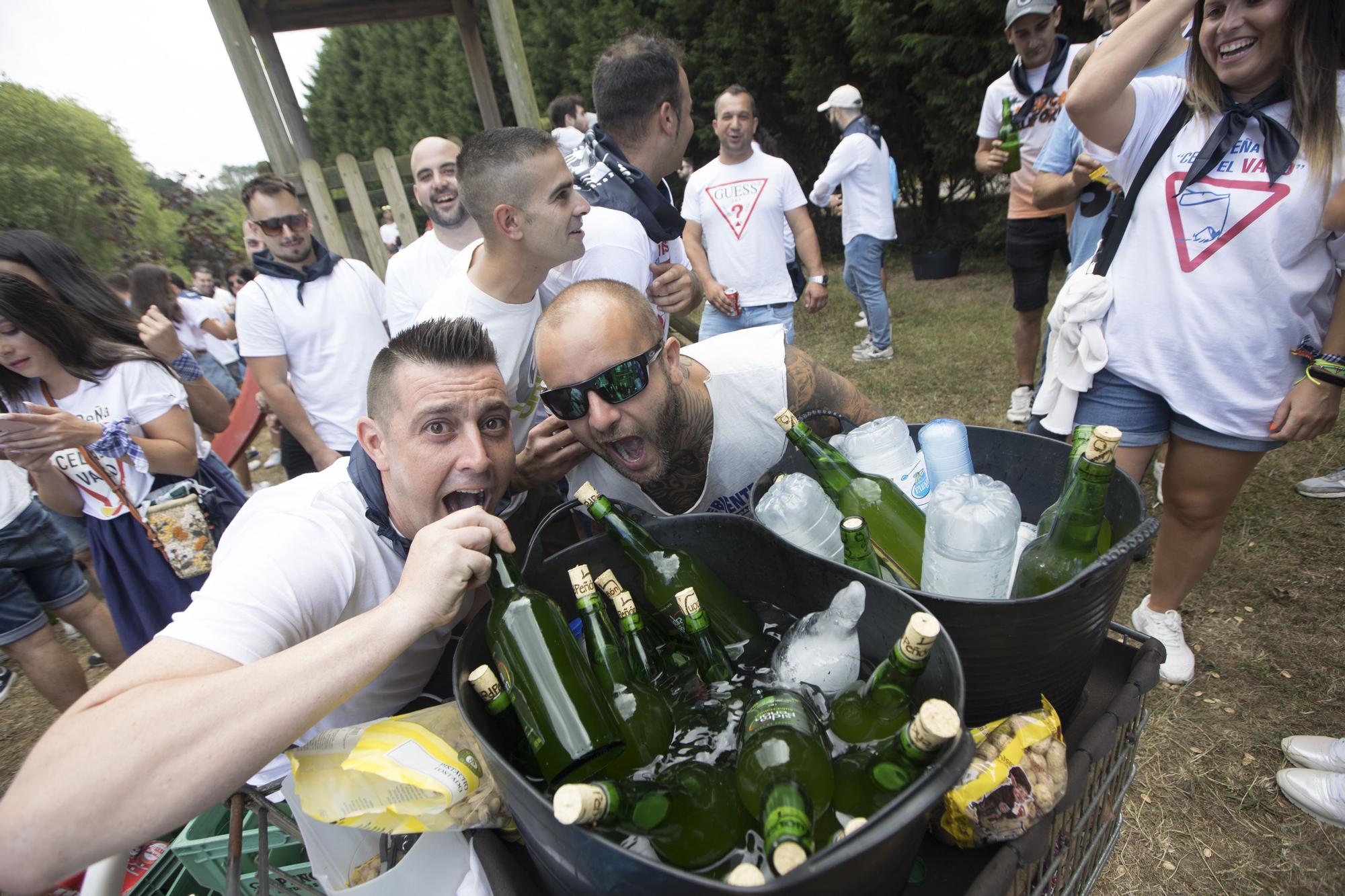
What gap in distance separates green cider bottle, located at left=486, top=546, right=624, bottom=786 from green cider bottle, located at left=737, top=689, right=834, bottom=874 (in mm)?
221

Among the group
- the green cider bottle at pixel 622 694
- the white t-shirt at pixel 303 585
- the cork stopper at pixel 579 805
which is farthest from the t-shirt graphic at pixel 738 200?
the cork stopper at pixel 579 805

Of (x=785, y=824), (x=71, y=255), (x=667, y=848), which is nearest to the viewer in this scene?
(x=785, y=824)

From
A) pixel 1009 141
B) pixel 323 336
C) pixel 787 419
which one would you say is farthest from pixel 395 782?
pixel 1009 141

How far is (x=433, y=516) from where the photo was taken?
1570mm

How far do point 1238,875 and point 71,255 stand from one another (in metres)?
4.89

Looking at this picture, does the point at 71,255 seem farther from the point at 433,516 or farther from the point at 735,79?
the point at 735,79

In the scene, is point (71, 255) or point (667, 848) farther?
point (71, 255)

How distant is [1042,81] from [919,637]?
15.6 feet

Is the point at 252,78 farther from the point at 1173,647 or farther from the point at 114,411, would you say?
the point at 1173,647

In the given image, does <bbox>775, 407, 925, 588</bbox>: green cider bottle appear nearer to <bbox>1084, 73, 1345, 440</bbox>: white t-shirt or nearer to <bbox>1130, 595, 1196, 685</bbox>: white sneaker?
<bbox>1084, 73, 1345, 440</bbox>: white t-shirt

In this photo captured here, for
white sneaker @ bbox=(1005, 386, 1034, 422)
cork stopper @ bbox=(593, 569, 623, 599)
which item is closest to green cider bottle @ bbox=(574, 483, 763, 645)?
cork stopper @ bbox=(593, 569, 623, 599)

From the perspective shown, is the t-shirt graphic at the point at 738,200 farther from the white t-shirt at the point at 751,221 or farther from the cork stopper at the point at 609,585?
the cork stopper at the point at 609,585

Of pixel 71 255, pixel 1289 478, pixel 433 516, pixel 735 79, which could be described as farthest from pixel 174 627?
pixel 735 79

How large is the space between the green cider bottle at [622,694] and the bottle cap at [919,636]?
45 centimetres
